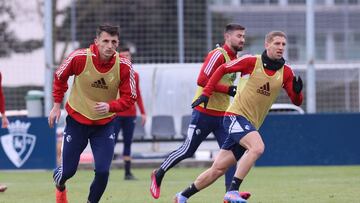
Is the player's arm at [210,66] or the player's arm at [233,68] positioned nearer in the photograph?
the player's arm at [233,68]

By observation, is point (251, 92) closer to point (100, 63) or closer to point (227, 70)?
point (227, 70)

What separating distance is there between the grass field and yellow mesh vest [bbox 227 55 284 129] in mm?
1785

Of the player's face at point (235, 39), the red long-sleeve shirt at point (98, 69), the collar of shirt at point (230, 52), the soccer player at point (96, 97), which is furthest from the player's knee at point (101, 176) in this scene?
the player's face at point (235, 39)

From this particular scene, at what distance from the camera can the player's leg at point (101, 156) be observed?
11055 millimetres

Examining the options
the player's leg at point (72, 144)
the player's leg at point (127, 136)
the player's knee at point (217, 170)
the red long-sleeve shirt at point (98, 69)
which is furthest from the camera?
the player's leg at point (127, 136)

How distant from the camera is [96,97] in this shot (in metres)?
11.3

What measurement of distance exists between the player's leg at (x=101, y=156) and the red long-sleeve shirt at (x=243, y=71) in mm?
1226

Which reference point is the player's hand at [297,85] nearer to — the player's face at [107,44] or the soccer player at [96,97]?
the soccer player at [96,97]

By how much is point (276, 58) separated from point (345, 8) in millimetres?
13195

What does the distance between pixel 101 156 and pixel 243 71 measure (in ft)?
6.20

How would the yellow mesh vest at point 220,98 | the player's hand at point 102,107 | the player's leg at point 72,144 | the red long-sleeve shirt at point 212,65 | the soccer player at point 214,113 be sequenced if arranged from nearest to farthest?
the player's hand at point 102,107 < the player's leg at point 72,144 < the red long-sleeve shirt at point 212,65 < the soccer player at point 214,113 < the yellow mesh vest at point 220,98

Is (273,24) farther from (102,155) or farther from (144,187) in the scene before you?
(102,155)

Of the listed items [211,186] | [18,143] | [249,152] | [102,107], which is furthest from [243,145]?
[18,143]

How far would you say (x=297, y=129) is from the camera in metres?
21.3
